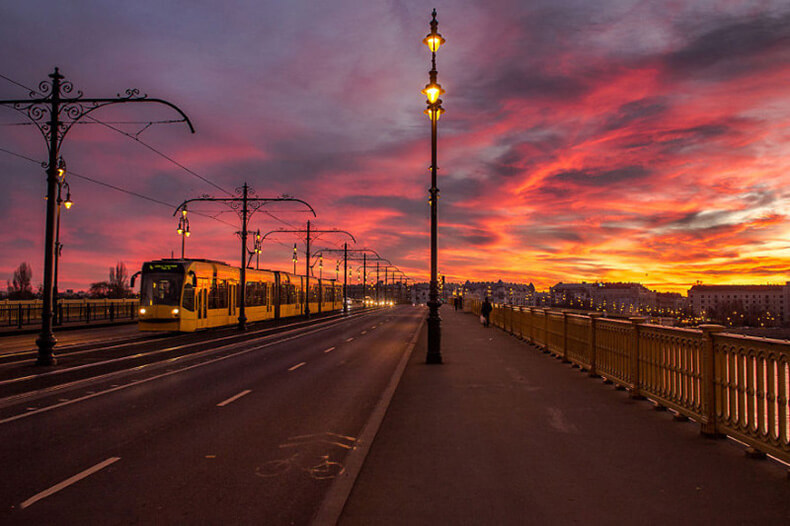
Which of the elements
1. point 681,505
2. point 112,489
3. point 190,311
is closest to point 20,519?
point 112,489

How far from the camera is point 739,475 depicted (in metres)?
5.39

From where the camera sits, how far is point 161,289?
26.2 m

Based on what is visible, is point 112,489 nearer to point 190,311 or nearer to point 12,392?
point 12,392

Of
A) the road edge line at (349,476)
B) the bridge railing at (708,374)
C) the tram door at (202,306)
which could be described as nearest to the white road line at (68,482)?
the road edge line at (349,476)

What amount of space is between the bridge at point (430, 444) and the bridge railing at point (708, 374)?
0.03m

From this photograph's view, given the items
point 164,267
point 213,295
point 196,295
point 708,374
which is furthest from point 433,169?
point 213,295

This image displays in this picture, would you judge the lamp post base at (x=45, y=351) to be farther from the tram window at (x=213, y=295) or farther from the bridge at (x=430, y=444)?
the tram window at (x=213, y=295)

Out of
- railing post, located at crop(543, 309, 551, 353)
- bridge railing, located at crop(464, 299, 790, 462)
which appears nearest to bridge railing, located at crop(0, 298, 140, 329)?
railing post, located at crop(543, 309, 551, 353)

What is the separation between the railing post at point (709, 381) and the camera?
6609mm

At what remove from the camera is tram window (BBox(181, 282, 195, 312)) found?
1046 inches

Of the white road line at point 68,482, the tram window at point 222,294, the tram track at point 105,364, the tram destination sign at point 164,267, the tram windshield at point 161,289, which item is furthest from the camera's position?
the tram window at point 222,294

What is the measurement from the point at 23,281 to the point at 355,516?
121019mm

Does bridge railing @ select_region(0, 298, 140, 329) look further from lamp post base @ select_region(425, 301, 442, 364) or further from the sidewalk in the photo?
the sidewalk

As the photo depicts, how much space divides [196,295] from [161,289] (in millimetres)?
2015
